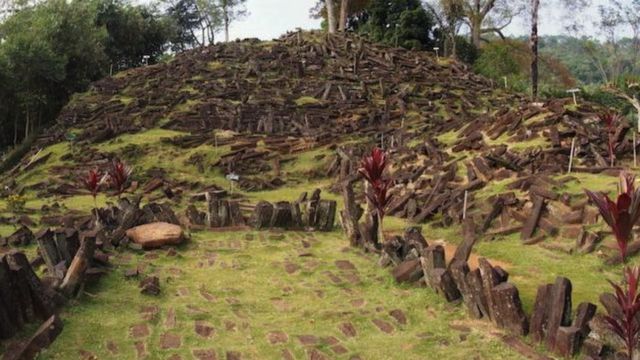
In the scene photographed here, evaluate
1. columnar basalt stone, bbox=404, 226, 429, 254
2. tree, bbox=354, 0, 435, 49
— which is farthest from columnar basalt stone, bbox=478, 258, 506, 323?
tree, bbox=354, 0, 435, 49

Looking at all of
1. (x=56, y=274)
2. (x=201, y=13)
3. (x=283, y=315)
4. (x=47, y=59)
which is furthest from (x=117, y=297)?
(x=201, y=13)

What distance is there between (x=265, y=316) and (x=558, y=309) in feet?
10.6

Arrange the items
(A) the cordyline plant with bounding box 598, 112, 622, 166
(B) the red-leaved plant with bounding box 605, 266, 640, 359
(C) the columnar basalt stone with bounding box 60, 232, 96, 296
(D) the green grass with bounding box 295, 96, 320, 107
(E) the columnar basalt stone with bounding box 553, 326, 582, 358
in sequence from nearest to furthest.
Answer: (B) the red-leaved plant with bounding box 605, 266, 640, 359 → (E) the columnar basalt stone with bounding box 553, 326, 582, 358 → (C) the columnar basalt stone with bounding box 60, 232, 96, 296 → (A) the cordyline plant with bounding box 598, 112, 622, 166 → (D) the green grass with bounding box 295, 96, 320, 107

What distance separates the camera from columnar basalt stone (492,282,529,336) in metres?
6.05

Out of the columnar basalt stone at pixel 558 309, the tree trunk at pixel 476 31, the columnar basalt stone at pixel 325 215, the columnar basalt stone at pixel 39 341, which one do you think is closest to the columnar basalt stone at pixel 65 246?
the columnar basalt stone at pixel 39 341

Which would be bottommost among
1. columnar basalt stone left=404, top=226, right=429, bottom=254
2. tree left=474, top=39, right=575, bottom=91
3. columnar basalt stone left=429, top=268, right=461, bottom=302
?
columnar basalt stone left=429, top=268, right=461, bottom=302

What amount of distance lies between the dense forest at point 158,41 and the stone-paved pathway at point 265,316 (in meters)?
13.7

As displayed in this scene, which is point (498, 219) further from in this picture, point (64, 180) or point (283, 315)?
point (64, 180)

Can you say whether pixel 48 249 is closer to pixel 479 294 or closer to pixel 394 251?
pixel 394 251

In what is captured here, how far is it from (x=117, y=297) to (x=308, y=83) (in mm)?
24339

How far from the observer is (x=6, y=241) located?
383 inches

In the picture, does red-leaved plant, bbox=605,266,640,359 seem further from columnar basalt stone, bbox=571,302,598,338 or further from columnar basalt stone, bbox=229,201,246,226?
columnar basalt stone, bbox=229,201,246,226

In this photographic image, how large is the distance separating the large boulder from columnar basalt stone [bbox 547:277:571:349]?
243 inches

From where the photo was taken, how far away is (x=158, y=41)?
4844cm
